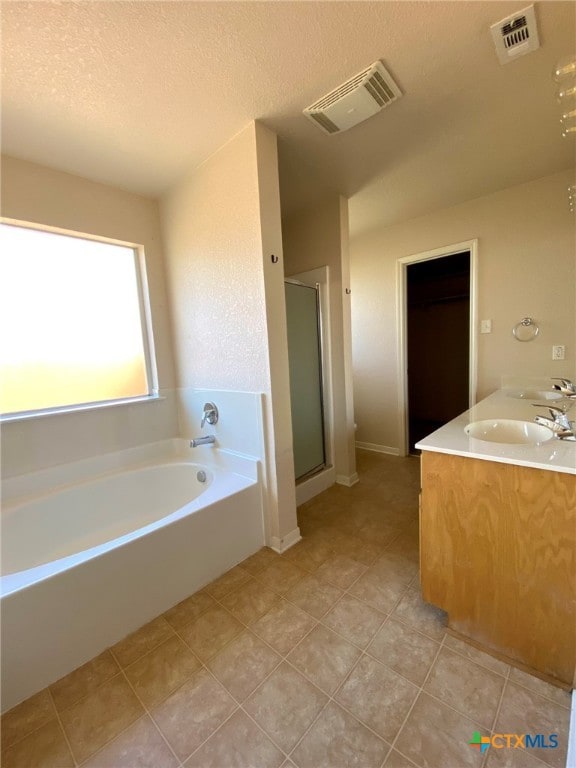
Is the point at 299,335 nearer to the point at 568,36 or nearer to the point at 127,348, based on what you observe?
the point at 127,348

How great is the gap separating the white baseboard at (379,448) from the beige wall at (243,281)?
1788 millimetres

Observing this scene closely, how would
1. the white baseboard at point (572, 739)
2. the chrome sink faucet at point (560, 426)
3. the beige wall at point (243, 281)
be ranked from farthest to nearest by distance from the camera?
the beige wall at point (243, 281), the chrome sink faucet at point (560, 426), the white baseboard at point (572, 739)

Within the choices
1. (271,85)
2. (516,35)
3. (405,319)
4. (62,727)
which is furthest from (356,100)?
(62,727)

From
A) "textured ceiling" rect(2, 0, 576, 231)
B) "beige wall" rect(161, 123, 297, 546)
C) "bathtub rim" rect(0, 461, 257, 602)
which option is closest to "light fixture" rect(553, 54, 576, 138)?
"textured ceiling" rect(2, 0, 576, 231)

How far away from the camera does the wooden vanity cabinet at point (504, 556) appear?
101cm

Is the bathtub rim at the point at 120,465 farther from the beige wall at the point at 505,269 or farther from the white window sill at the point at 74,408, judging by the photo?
the beige wall at the point at 505,269

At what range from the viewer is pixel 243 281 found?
5.89 ft

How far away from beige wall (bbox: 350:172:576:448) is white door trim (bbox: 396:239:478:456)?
0.04 meters

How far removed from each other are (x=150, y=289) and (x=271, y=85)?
5.08 ft

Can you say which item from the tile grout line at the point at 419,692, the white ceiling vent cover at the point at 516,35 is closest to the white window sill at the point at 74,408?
the tile grout line at the point at 419,692

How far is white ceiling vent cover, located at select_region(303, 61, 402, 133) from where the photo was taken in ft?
4.44

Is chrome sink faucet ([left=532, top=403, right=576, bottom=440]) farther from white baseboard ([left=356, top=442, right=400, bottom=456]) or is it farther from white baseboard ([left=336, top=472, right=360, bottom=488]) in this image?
white baseboard ([left=356, top=442, right=400, bottom=456])

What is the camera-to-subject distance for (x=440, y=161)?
2.01 metres

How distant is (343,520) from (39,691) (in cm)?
170
